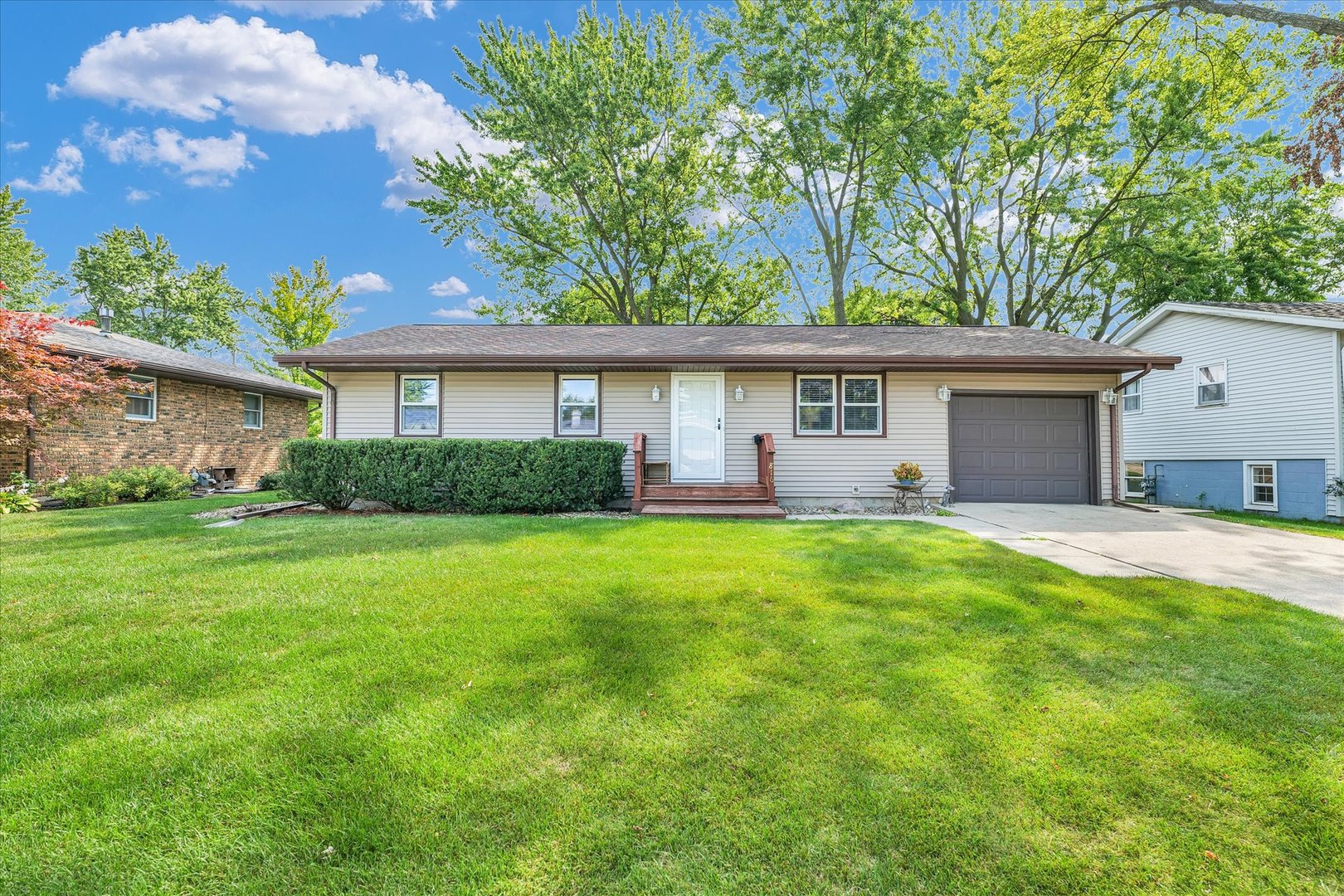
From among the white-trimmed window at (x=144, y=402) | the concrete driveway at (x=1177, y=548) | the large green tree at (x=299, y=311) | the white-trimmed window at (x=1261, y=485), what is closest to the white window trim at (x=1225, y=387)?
the white-trimmed window at (x=1261, y=485)

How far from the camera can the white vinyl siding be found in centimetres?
970

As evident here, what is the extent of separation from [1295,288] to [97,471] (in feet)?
99.3

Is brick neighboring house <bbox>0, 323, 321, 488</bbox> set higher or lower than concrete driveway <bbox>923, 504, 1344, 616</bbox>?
higher

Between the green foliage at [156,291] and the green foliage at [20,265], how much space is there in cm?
276

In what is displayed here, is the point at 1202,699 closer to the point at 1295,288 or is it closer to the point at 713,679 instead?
the point at 713,679

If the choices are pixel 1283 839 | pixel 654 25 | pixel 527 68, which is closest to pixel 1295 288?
pixel 654 25

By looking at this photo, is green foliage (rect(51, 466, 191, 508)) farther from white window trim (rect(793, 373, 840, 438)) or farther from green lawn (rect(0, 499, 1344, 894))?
white window trim (rect(793, 373, 840, 438))

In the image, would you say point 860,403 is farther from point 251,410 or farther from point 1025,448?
point 251,410

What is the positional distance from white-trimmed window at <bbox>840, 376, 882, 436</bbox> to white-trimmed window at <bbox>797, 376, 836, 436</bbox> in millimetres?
206

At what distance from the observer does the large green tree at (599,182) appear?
16141 mm

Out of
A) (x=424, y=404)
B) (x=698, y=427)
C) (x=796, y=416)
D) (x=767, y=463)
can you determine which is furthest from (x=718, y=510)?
(x=424, y=404)

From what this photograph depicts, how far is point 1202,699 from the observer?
2.43 metres

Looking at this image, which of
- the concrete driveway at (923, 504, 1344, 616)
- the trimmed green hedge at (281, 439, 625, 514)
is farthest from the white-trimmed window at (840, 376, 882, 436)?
the trimmed green hedge at (281, 439, 625, 514)

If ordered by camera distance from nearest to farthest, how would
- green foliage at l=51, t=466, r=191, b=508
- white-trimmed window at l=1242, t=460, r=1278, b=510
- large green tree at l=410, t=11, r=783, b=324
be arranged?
green foliage at l=51, t=466, r=191, b=508
white-trimmed window at l=1242, t=460, r=1278, b=510
large green tree at l=410, t=11, r=783, b=324
